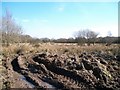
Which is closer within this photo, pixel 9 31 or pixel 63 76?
pixel 63 76

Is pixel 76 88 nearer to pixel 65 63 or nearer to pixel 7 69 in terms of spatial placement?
pixel 65 63

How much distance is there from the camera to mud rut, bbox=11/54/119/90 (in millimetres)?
11086

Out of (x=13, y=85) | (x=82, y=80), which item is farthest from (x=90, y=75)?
(x=13, y=85)

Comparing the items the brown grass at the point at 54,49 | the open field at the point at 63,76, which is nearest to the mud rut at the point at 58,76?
the open field at the point at 63,76

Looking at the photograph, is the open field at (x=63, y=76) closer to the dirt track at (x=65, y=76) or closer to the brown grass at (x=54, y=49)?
the dirt track at (x=65, y=76)

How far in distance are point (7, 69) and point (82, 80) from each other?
193 inches

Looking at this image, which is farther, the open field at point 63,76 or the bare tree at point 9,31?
the bare tree at point 9,31

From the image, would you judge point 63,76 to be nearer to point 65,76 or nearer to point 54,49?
point 65,76

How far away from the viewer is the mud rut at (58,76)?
36.4ft

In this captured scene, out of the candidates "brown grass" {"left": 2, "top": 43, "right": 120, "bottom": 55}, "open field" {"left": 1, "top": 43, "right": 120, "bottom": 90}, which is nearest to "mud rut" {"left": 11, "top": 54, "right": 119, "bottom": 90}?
"open field" {"left": 1, "top": 43, "right": 120, "bottom": 90}

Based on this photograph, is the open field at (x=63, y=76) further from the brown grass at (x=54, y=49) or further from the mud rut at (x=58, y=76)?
the brown grass at (x=54, y=49)

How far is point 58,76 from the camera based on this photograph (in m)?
12.5

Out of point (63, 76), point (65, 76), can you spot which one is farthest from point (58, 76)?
point (65, 76)

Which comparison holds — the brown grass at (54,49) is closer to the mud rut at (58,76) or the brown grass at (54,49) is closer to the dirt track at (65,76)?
Result: the mud rut at (58,76)
